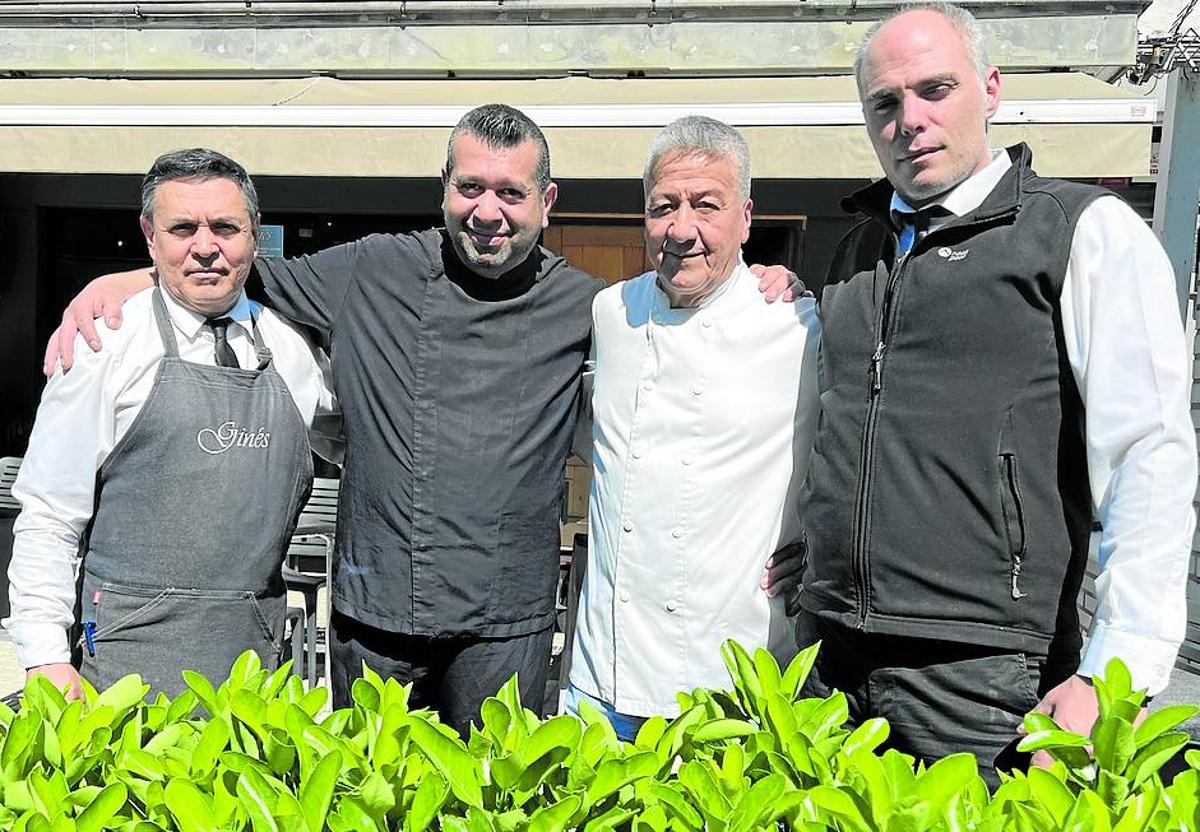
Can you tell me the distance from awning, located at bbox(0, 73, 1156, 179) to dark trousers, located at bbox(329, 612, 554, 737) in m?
3.02

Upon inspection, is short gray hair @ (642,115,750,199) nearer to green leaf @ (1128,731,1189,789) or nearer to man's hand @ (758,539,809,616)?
man's hand @ (758,539,809,616)

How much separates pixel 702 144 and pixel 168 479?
125cm

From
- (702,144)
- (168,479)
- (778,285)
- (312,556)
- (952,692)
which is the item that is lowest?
(312,556)

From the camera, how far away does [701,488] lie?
2.26m

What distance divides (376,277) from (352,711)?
123 cm

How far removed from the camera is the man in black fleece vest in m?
1.74

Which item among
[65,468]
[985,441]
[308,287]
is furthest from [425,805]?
[308,287]

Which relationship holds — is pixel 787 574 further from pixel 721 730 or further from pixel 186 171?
pixel 186 171

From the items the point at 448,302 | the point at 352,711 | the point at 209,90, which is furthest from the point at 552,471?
the point at 209,90

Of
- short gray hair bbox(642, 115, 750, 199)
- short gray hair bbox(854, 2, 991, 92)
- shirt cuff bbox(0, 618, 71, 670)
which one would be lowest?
shirt cuff bbox(0, 618, 71, 670)

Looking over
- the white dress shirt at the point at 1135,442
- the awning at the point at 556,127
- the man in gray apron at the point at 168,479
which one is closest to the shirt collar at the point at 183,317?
the man in gray apron at the point at 168,479

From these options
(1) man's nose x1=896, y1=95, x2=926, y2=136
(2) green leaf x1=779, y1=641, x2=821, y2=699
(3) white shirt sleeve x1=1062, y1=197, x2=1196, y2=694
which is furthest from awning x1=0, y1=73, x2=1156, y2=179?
(2) green leaf x1=779, y1=641, x2=821, y2=699

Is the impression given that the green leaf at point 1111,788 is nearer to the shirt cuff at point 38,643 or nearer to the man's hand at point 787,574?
the man's hand at point 787,574

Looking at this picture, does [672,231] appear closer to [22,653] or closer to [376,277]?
[376,277]
